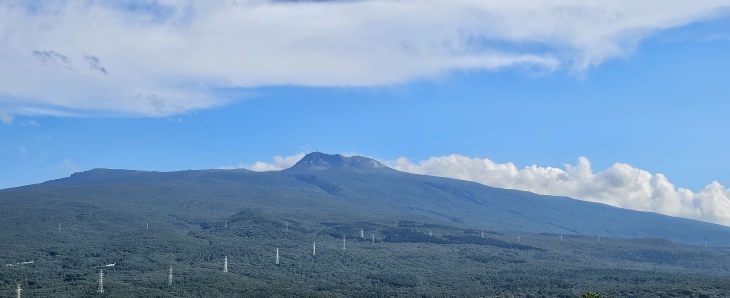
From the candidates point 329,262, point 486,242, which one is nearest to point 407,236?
point 486,242

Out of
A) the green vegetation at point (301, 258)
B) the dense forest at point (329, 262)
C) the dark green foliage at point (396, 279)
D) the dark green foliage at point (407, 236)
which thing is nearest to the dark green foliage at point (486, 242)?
the dense forest at point (329, 262)

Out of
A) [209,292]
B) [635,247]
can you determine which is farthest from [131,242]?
[635,247]

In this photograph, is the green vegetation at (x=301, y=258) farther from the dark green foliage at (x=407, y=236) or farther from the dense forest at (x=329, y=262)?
the dark green foliage at (x=407, y=236)

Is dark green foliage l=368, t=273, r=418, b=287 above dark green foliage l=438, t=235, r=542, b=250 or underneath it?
underneath

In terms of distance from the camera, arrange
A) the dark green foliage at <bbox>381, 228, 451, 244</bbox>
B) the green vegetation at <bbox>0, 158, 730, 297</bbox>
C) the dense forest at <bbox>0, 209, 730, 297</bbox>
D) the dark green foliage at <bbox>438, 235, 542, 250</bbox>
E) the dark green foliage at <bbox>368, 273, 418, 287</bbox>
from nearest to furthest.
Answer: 1. the dense forest at <bbox>0, 209, 730, 297</bbox>
2. the green vegetation at <bbox>0, 158, 730, 297</bbox>
3. the dark green foliage at <bbox>368, 273, 418, 287</bbox>
4. the dark green foliage at <bbox>438, 235, 542, 250</bbox>
5. the dark green foliage at <bbox>381, 228, 451, 244</bbox>

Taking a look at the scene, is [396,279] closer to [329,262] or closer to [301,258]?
[329,262]

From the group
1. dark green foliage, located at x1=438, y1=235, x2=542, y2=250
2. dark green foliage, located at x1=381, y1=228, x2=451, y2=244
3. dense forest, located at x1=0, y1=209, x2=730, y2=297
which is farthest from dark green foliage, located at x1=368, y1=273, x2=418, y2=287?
dark green foliage, located at x1=438, y1=235, x2=542, y2=250

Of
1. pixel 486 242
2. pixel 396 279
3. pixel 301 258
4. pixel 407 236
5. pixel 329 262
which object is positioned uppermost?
pixel 407 236

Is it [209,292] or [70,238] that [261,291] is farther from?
[70,238]

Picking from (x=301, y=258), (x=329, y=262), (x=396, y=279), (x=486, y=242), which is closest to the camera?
(x=396, y=279)

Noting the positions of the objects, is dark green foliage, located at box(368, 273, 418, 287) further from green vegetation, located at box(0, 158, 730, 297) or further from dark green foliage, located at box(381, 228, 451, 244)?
dark green foliage, located at box(381, 228, 451, 244)

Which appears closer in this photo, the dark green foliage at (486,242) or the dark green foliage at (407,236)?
the dark green foliage at (486,242)
